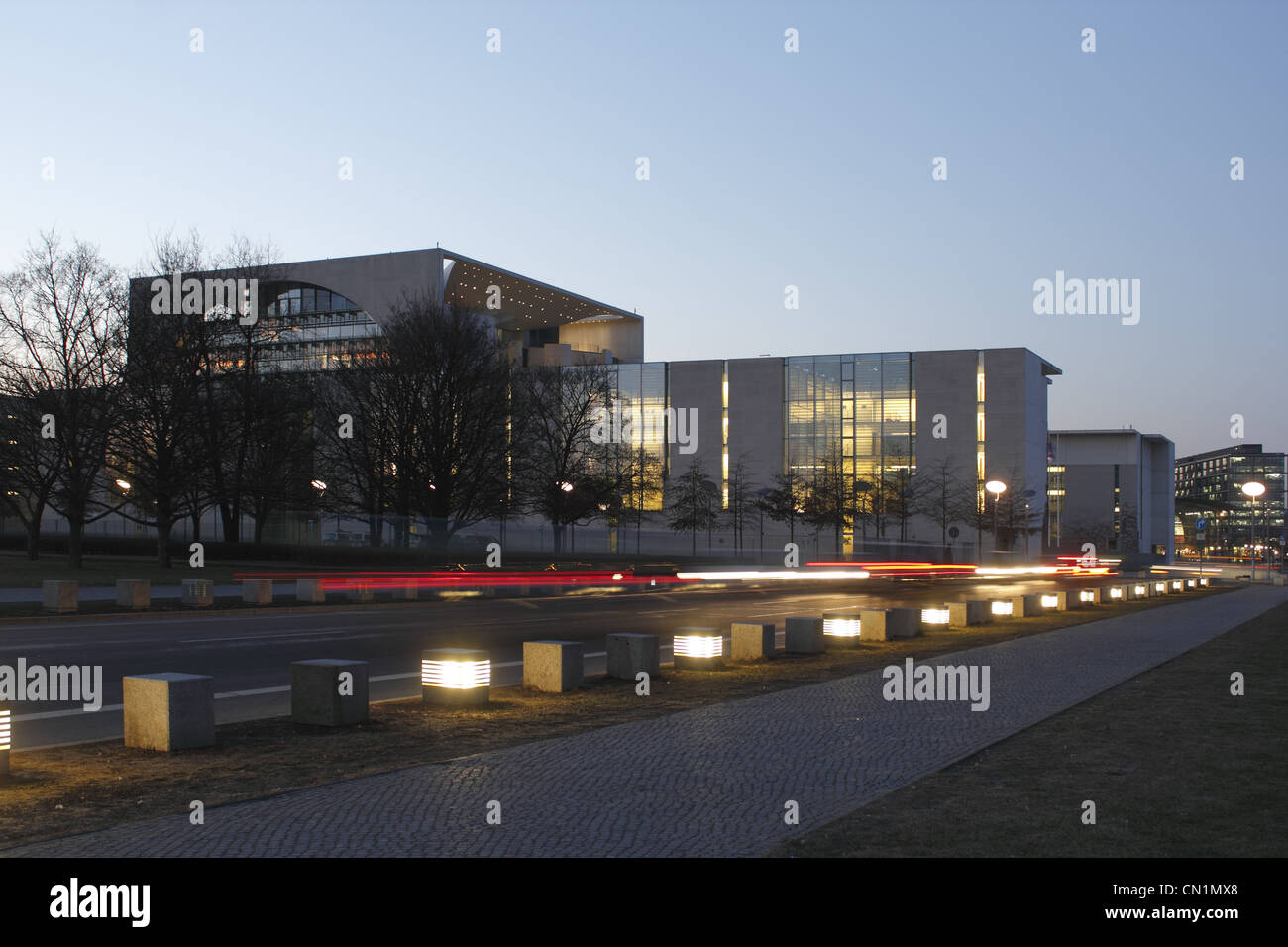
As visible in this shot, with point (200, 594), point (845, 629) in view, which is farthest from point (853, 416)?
point (845, 629)

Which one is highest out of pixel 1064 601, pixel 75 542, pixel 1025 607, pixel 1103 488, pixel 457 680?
pixel 1103 488

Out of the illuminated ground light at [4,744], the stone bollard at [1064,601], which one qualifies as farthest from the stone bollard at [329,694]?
the stone bollard at [1064,601]

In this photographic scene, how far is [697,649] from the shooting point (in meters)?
16.3

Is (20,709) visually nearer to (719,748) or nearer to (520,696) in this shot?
(520,696)

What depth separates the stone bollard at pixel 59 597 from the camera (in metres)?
24.0

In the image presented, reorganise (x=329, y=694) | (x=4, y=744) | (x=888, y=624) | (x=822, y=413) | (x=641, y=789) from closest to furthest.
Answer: (x=641, y=789) < (x=4, y=744) < (x=329, y=694) < (x=888, y=624) < (x=822, y=413)

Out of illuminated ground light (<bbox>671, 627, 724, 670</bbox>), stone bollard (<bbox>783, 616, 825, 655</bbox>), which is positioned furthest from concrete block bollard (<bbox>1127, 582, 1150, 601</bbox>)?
illuminated ground light (<bbox>671, 627, 724, 670</bbox>)

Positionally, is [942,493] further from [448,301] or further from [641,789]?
[641,789]

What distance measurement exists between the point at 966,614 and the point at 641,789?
719 inches

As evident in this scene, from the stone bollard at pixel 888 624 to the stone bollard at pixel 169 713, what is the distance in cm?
1356

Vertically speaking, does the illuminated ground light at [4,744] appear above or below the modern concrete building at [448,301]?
below

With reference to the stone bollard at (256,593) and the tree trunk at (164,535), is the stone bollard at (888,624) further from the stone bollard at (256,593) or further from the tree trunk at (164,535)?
the tree trunk at (164,535)

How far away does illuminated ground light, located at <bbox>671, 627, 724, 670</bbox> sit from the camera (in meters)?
16.2
